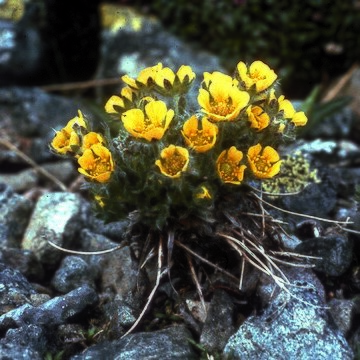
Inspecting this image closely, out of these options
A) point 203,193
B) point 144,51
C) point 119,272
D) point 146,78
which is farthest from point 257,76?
point 144,51

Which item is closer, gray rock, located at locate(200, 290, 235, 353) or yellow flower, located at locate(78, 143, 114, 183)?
yellow flower, located at locate(78, 143, 114, 183)

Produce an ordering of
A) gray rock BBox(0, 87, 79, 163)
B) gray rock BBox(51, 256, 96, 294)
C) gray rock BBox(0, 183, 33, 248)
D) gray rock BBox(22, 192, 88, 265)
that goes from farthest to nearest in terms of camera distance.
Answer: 1. gray rock BBox(0, 87, 79, 163)
2. gray rock BBox(0, 183, 33, 248)
3. gray rock BBox(22, 192, 88, 265)
4. gray rock BBox(51, 256, 96, 294)

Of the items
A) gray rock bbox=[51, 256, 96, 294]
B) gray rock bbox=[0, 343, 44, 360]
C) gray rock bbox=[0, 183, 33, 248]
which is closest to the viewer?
gray rock bbox=[0, 343, 44, 360]

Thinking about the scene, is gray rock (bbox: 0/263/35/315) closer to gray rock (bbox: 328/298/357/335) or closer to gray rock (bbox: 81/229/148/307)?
gray rock (bbox: 81/229/148/307)

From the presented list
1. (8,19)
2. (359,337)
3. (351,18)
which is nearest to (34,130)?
(8,19)

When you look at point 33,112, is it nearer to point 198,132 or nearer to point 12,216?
point 12,216

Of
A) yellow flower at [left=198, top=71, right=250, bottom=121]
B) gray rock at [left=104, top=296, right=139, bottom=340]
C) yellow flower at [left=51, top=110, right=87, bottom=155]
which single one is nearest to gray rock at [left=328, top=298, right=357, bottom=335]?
gray rock at [left=104, top=296, right=139, bottom=340]
